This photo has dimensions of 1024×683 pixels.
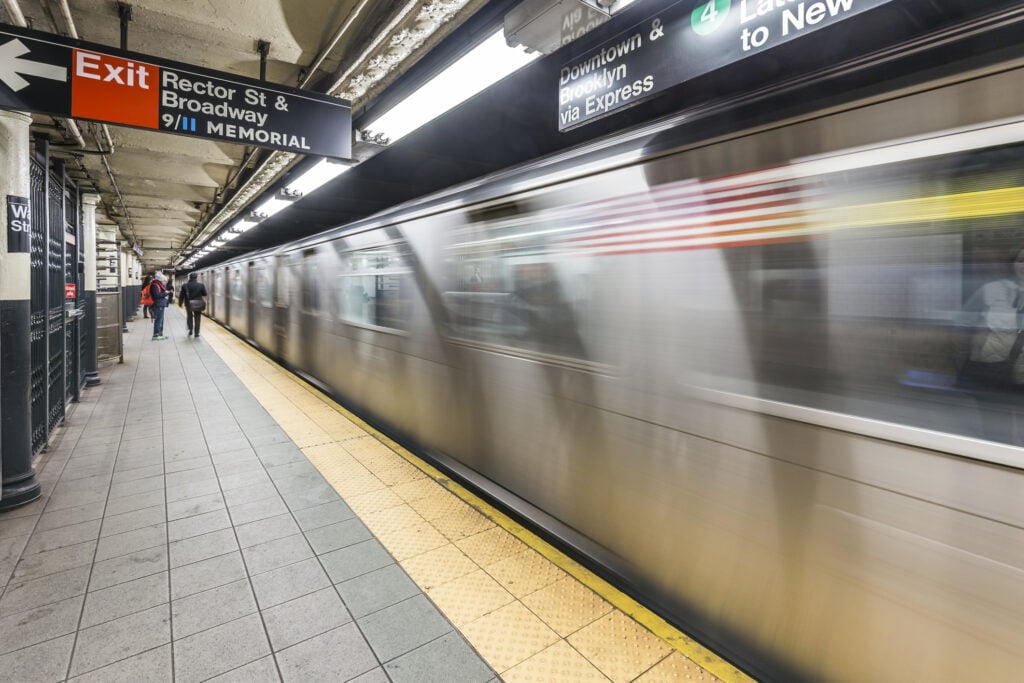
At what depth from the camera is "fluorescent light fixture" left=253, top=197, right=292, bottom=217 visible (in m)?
7.39

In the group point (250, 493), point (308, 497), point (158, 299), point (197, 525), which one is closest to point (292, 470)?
point (250, 493)

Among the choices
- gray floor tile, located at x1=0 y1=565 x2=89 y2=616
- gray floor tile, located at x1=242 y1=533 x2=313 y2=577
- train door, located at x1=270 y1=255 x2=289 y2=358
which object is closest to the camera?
gray floor tile, located at x1=0 y1=565 x2=89 y2=616

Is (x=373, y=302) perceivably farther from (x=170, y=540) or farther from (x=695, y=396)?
(x=695, y=396)

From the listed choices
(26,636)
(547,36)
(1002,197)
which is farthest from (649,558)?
(26,636)

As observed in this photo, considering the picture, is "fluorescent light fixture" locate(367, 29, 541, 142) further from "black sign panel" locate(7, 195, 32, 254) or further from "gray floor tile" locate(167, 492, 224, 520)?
"gray floor tile" locate(167, 492, 224, 520)

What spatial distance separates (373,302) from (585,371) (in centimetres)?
299

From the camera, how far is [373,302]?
487cm

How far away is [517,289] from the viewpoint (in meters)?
2.90

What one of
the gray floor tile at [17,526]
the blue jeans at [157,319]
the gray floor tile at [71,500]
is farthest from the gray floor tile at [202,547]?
the blue jeans at [157,319]

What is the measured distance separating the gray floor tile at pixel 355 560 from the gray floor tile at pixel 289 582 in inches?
2.0

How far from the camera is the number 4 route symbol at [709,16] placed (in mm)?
1960

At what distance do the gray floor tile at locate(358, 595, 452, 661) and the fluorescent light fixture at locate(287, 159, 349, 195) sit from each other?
3.87 meters

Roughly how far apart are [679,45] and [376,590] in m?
Result: 2.78

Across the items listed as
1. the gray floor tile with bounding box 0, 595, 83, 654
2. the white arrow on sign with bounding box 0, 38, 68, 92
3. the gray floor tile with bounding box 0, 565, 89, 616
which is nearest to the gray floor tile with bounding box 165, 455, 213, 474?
the gray floor tile with bounding box 0, 565, 89, 616
